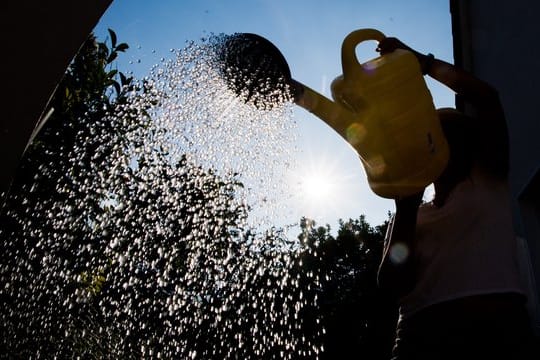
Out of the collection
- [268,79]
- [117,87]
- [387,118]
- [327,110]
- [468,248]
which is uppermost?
[117,87]

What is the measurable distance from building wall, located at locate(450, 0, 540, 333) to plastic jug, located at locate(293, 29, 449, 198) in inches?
83.1

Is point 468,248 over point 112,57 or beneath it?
beneath

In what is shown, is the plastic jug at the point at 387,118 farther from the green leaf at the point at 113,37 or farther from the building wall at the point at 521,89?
the green leaf at the point at 113,37

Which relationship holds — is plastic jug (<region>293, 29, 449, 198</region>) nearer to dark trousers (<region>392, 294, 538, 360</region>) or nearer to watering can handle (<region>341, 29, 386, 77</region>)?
watering can handle (<region>341, 29, 386, 77</region>)

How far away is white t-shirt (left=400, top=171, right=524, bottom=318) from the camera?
4.61ft

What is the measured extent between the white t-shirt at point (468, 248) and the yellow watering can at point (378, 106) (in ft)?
0.55

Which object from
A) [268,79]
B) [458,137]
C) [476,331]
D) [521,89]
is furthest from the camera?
[521,89]

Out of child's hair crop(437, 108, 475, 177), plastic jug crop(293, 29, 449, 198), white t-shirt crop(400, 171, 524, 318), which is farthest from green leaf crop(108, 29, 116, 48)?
white t-shirt crop(400, 171, 524, 318)

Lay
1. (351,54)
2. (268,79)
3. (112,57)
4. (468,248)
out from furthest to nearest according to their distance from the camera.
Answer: (112,57) < (268,79) < (351,54) < (468,248)

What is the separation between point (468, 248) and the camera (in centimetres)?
148

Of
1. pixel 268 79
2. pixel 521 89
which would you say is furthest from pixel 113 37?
pixel 521 89

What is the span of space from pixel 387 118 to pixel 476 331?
90 centimetres

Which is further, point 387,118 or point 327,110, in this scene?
point 327,110

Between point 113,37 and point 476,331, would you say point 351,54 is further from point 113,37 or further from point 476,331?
point 113,37
